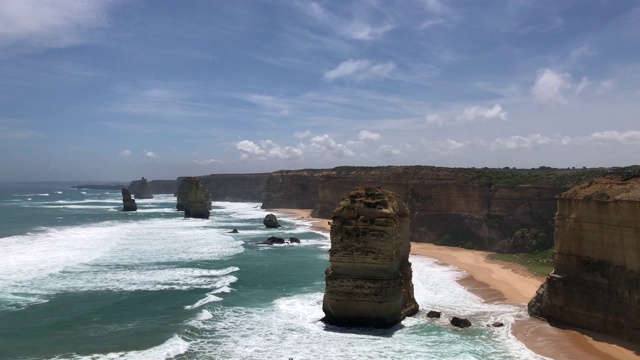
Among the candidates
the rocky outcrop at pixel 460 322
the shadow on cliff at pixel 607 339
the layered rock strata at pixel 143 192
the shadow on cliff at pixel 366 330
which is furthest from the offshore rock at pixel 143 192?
the shadow on cliff at pixel 607 339

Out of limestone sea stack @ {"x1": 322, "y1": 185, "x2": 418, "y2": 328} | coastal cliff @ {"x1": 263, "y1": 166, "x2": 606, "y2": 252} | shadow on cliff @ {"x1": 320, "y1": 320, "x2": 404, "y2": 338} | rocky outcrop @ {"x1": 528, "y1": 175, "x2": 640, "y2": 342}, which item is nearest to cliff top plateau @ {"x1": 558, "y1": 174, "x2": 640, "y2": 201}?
rocky outcrop @ {"x1": 528, "y1": 175, "x2": 640, "y2": 342}

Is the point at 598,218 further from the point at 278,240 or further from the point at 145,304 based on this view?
the point at 278,240

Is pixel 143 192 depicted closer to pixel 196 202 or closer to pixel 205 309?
pixel 196 202

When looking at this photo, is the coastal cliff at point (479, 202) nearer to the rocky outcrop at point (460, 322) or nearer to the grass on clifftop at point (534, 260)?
the grass on clifftop at point (534, 260)

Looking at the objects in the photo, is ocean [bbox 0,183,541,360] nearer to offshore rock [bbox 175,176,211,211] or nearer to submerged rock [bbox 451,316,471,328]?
submerged rock [bbox 451,316,471,328]

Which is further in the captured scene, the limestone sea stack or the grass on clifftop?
the grass on clifftop

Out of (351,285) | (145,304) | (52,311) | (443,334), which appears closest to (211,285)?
(145,304)

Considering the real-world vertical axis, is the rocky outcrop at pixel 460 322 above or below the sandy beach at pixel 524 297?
above
